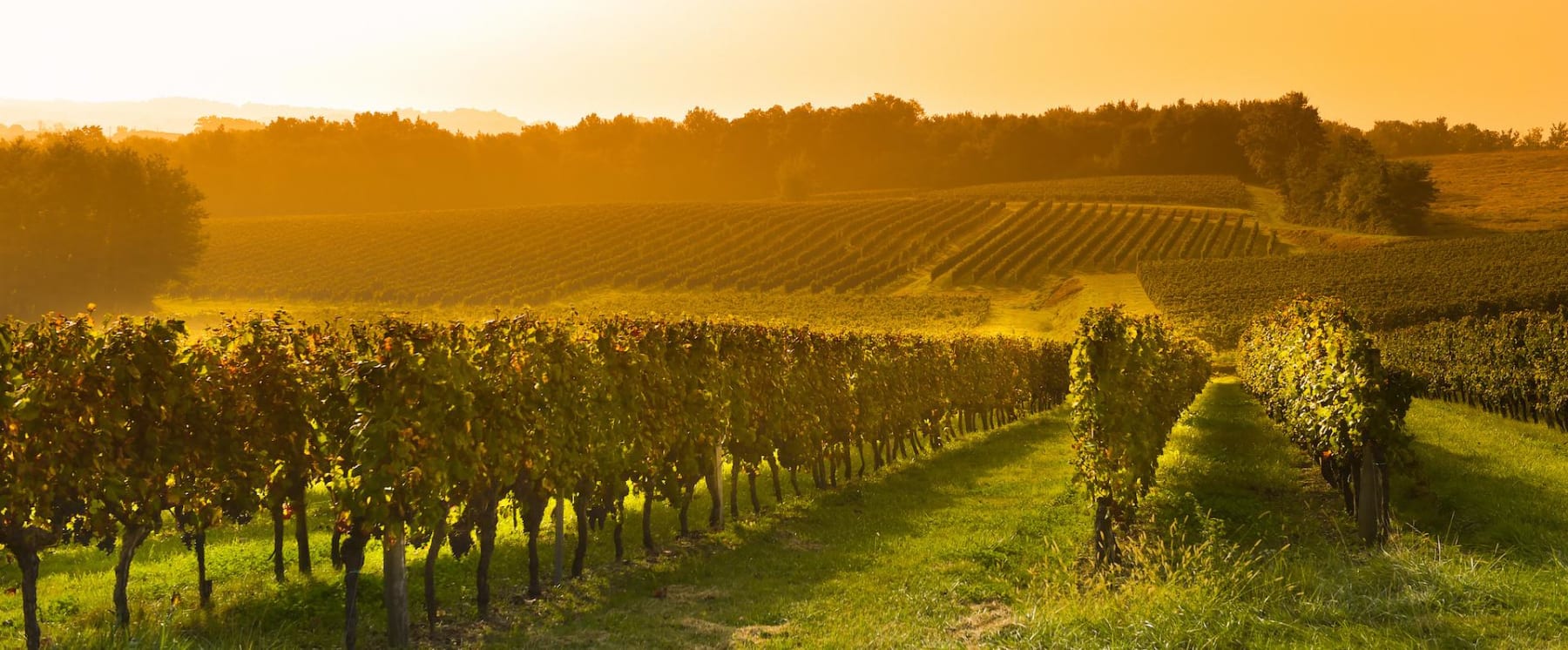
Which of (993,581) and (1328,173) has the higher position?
(1328,173)

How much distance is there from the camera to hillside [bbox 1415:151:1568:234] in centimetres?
9950

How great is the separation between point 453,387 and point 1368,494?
38.0ft

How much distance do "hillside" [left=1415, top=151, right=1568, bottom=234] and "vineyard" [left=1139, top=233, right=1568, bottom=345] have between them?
46.1 ft

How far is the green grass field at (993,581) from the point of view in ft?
27.1

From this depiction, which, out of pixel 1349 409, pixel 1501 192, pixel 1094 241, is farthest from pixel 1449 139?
pixel 1349 409

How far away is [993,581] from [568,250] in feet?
264

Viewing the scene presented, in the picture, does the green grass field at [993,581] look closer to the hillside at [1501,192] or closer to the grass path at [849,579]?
the grass path at [849,579]

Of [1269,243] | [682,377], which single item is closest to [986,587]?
[682,377]

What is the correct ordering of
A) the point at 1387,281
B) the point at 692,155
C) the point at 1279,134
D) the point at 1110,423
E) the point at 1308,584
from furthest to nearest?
the point at 692,155 < the point at 1279,134 < the point at 1387,281 < the point at 1110,423 < the point at 1308,584

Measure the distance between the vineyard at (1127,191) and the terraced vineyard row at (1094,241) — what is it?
740 centimetres

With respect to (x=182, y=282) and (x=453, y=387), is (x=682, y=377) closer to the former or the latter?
(x=453, y=387)

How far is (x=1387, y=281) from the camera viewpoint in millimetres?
71188

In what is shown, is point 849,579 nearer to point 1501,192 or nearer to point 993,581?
point 993,581

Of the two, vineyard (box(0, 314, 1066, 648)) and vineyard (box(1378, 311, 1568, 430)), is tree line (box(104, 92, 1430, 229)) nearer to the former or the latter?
vineyard (box(1378, 311, 1568, 430))
